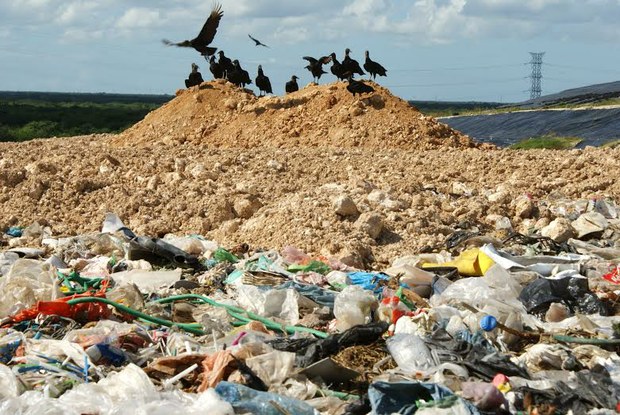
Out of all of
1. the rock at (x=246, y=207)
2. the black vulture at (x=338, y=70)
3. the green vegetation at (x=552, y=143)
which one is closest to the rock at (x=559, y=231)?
the rock at (x=246, y=207)


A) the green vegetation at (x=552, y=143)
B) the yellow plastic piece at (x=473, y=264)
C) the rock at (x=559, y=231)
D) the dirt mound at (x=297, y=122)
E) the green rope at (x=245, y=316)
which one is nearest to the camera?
the green rope at (x=245, y=316)

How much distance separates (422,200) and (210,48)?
8.33m

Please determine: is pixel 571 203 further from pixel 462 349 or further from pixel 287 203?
pixel 462 349

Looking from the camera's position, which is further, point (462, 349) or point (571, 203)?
point (571, 203)

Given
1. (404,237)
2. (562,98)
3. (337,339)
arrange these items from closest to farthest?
(337,339) < (404,237) < (562,98)

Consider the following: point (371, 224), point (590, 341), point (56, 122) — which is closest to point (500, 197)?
point (371, 224)

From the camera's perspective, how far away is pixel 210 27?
15172mm

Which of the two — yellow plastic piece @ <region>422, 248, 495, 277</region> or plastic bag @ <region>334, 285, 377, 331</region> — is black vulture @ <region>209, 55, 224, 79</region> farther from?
plastic bag @ <region>334, 285, 377, 331</region>

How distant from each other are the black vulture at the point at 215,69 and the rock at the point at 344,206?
9367 mm

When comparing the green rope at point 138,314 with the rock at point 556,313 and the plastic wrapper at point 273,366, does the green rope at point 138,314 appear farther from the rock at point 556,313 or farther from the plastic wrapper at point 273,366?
the rock at point 556,313

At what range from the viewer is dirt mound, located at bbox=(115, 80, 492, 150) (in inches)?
513

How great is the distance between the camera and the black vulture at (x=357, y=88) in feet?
44.9

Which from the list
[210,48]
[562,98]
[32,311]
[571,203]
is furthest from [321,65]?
[562,98]

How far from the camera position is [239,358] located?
4211 millimetres
